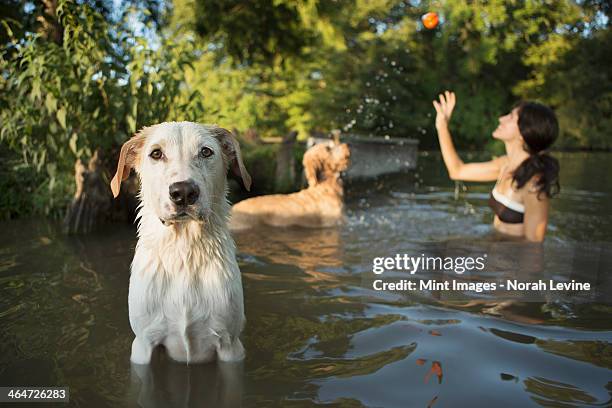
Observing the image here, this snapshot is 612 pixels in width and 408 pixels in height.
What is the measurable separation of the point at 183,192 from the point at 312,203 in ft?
18.9

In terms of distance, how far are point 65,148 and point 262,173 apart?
652 centimetres

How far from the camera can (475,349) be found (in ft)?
13.0

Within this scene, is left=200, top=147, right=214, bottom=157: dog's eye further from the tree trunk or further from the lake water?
the tree trunk

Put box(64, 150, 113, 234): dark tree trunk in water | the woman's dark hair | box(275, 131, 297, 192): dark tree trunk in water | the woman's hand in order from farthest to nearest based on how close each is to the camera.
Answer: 1. box(275, 131, 297, 192): dark tree trunk in water
2. box(64, 150, 113, 234): dark tree trunk in water
3. the woman's hand
4. the woman's dark hair

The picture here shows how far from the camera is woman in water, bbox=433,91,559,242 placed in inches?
230

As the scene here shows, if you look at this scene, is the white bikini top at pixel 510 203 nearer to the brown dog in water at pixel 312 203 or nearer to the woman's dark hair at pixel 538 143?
the woman's dark hair at pixel 538 143

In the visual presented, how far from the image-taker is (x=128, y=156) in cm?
339

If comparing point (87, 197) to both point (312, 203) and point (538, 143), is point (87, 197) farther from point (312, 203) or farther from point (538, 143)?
point (538, 143)

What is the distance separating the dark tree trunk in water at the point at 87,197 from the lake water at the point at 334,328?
35cm

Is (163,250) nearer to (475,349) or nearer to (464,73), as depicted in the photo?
(475,349)

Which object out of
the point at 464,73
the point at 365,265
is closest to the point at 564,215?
the point at 365,265

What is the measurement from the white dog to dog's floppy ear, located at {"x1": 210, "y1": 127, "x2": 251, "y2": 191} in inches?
0.7

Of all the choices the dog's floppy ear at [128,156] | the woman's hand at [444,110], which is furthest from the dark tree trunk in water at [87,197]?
the woman's hand at [444,110]

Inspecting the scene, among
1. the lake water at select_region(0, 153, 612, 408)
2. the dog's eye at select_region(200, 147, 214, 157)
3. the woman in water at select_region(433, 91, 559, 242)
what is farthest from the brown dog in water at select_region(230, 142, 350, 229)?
the dog's eye at select_region(200, 147, 214, 157)
